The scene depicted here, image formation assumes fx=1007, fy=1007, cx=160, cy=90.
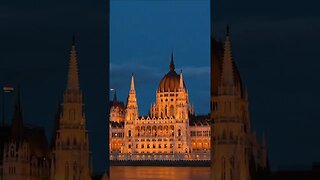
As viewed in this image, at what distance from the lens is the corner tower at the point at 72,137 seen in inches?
425

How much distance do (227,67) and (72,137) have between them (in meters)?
1.88

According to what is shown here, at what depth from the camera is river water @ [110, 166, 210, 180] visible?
1016cm

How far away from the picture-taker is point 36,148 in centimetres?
1180

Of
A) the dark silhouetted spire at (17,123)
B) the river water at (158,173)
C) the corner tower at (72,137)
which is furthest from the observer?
the dark silhouetted spire at (17,123)

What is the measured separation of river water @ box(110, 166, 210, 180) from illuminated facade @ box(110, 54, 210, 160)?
0.47 feet

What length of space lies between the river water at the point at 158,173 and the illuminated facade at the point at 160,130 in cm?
14

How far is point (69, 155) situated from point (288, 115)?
8.03 ft

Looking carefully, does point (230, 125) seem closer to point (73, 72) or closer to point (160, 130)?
point (160, 130)

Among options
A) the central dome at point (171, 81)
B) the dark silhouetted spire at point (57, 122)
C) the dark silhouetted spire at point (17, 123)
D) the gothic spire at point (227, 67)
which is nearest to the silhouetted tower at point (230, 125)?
the gothic spire at point (227, 67)

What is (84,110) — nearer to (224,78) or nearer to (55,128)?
(55,128)

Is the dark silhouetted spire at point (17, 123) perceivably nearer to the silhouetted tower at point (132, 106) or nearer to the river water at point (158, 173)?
the silhouetted tower at point (132, 106)

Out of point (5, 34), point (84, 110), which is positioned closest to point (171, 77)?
point (84, 110)

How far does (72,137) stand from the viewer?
10.9 metres

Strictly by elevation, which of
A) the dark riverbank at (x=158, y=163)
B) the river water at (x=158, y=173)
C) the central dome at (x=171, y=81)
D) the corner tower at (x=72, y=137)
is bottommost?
the river water at (x=158, y=173)
